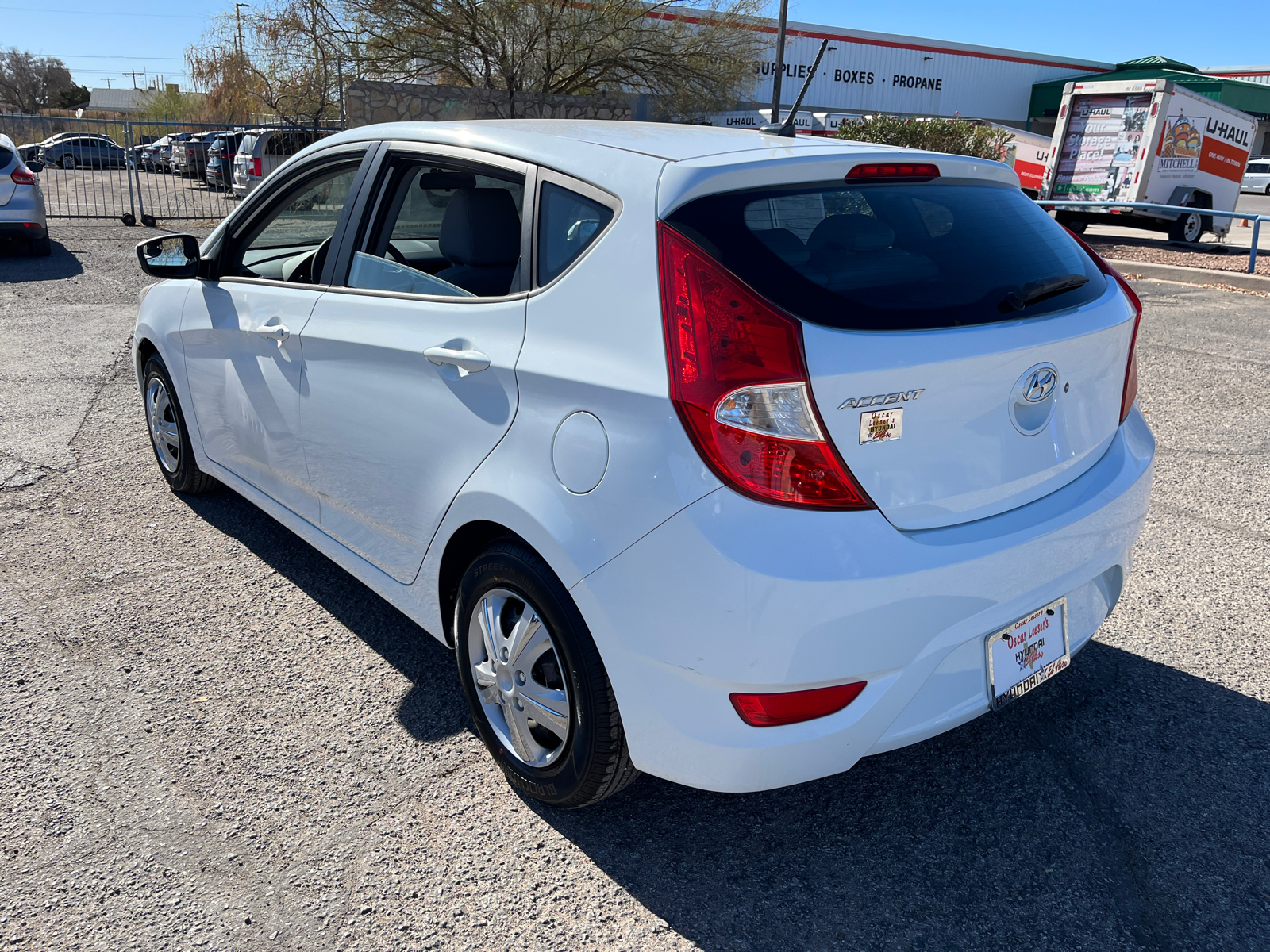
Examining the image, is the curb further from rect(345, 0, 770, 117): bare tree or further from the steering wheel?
the steering wheel

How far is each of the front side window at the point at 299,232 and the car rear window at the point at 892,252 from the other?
1674 millimetres

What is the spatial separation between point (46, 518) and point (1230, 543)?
17.5 ft

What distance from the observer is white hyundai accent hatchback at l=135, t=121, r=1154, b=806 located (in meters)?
1.95

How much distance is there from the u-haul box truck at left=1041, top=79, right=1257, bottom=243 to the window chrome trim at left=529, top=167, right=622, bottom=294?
59.6 feet

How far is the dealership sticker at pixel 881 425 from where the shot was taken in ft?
6.51

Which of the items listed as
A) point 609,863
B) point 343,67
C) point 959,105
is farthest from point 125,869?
point 959,105

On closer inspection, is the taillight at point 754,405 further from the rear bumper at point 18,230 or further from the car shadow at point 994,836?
the rear bumper at point 18,230

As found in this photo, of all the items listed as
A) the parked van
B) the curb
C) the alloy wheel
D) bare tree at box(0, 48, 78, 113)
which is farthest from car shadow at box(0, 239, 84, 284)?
bare tree at box(0, 48, 78, 113)

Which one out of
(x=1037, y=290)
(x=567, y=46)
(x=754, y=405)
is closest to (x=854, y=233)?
(x=1037, y=290)

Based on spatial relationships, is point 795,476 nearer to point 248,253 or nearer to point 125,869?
point 125,869

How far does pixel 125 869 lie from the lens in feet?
7.67

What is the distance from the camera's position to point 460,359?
2.45m

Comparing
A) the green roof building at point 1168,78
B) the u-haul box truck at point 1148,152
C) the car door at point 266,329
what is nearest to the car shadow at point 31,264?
the car door at point 266,329

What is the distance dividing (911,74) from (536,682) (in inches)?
1848
